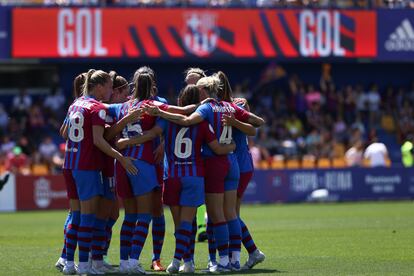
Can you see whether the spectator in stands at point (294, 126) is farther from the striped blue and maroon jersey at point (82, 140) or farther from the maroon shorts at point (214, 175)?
the striped blue and maroon jersey at point (82, 140)

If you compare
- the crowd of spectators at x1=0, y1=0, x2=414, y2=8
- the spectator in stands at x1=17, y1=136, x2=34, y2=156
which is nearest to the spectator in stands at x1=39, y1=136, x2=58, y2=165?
the spectator in stands at x1=17, y1=136, x2=34, y2=156

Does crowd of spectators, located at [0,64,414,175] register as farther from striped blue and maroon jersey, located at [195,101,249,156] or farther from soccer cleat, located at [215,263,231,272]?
soccer cleat, located at [215,263,231,272]

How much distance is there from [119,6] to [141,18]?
2.63 ft

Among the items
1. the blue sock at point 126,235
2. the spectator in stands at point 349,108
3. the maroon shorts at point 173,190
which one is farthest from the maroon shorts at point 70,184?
the spectator in stands at point 349,108

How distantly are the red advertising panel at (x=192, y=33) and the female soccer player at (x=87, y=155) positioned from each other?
20.9m

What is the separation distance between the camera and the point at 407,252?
13.9 metres

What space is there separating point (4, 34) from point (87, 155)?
21.4 m

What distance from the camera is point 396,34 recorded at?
34688 millimetres

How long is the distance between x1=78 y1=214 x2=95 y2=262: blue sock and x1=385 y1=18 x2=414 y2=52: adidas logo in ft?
81.2

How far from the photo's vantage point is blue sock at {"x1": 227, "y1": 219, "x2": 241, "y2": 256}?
12086 millimetres

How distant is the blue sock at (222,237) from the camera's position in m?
11.8

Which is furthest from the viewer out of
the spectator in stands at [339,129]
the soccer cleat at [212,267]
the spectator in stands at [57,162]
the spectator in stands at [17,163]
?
the spectator in stands at [339,129]

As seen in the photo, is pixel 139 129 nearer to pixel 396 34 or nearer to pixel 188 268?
pixel 188 268

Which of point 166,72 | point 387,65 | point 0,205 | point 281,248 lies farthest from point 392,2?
point 281,248
